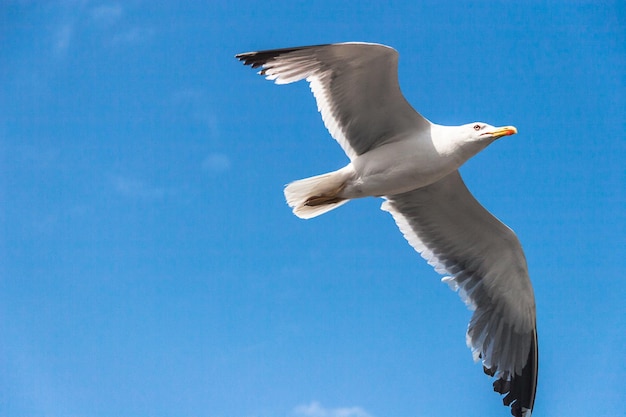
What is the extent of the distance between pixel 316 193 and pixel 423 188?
3.72ft

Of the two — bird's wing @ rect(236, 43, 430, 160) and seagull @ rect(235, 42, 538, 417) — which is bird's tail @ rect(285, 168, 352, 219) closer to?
seagull @ rect(235, 42, 538, 417)

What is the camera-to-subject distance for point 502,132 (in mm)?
6184

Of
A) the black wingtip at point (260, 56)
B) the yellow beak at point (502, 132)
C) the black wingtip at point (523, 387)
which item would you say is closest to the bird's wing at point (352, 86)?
the black wingtip at point (260, 56)

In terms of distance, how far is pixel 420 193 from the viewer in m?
7.14

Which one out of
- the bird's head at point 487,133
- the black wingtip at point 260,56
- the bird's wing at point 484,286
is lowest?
the bird's wing at point 484,286

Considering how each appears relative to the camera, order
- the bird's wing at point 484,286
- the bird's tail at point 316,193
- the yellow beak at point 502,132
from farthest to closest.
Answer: the bird's wing at point 484,286 → the bird's tail at point 316,193 → the yellow beak at point 502,132

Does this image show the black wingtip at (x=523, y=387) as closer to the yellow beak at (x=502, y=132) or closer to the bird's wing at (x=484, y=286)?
the bird's wing at (x=484, y=286)

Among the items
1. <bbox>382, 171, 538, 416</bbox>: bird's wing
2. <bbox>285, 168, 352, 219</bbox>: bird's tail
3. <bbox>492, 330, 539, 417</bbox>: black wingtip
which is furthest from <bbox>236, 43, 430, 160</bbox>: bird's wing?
<bbox>492, 330, 539, 417</bbox>: black wingtip

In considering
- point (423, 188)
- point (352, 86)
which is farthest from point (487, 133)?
point (352, 86)

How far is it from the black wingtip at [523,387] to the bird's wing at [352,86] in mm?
2556

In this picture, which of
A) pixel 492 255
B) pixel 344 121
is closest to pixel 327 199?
pixel 344 121

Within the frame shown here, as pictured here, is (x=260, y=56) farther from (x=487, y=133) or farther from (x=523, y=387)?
(x=523, y=387)

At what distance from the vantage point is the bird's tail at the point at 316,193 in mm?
6547

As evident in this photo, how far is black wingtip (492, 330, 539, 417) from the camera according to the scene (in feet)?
23.9
